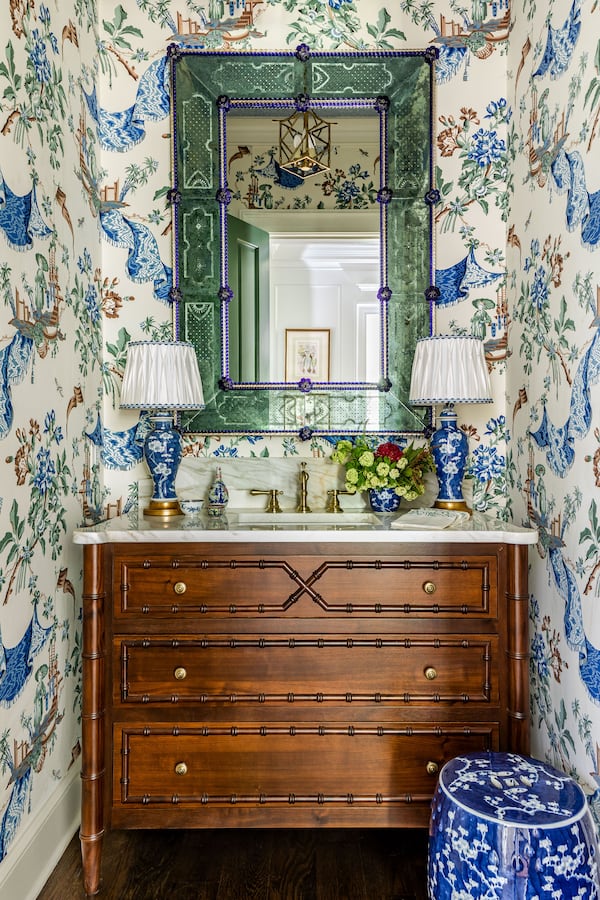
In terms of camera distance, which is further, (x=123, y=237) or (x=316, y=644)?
(x=123, y=237)

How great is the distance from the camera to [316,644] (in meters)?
1.63

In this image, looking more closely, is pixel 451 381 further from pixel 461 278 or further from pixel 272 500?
pixel 272 500

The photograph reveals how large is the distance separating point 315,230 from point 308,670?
1.48m

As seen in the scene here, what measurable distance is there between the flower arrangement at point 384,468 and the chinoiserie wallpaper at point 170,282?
193mm

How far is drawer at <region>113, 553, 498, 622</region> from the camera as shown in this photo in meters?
1.63

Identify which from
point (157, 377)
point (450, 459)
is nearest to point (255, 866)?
point (450, 459)

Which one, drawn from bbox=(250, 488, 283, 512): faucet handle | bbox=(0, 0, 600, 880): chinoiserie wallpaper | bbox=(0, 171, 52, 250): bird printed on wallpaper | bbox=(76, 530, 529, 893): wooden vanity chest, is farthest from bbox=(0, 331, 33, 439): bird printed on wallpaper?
bbox=(250, 488, 283, 512): faucet handle

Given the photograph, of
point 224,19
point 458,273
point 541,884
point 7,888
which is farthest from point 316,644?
point 224,19

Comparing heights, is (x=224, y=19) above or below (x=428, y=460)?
above

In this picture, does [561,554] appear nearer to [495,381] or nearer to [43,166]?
[495,381]

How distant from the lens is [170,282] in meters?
2.19

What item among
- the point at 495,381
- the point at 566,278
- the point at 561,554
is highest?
the point at 566,278

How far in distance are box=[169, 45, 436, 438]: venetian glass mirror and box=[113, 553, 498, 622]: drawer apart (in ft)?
2.21

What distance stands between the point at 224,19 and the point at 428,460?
1761 mm
